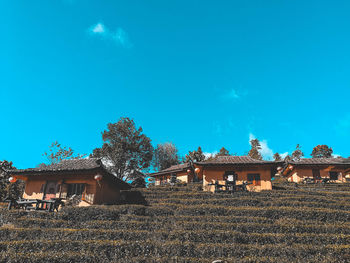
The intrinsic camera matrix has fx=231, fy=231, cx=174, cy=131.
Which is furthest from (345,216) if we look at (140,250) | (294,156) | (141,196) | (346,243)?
(294,156)

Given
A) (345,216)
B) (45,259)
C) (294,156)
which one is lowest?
(45,259)

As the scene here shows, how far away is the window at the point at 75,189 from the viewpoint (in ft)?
63.4

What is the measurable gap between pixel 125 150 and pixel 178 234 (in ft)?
105

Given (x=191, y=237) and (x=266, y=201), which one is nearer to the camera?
(x=191, y=237)

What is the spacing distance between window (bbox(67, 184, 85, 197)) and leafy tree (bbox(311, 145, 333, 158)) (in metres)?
55.4

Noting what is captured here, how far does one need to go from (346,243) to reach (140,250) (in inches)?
420

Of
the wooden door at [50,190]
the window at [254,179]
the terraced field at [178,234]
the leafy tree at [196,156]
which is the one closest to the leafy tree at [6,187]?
the wooden door at [50,190]

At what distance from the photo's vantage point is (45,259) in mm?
10016

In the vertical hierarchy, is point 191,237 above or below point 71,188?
below

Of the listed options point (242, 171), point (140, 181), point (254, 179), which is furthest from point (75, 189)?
point (140, 181)

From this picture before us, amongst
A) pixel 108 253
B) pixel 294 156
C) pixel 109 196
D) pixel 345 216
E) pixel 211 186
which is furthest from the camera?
pixel 294 156

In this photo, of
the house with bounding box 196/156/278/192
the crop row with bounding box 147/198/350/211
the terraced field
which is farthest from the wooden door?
the house with bounding box 196/156/278/192

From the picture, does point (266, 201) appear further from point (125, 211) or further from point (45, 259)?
point (45, 259)

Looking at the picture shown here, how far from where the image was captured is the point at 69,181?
19.8 meters
